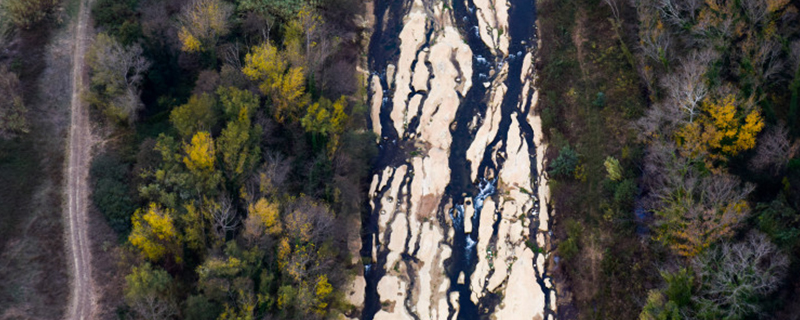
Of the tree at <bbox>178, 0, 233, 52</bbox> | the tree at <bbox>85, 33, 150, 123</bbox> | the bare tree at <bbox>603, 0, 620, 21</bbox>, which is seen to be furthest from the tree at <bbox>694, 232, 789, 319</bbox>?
the tree at <bbox>85, 33, 150, 123</bbox>

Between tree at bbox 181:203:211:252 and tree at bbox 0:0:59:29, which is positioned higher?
tree at bbox 0:0:59:29

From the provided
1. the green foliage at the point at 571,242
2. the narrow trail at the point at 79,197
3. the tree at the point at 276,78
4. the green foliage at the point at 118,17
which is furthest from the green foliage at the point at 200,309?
the green foliage at the point at 571,242

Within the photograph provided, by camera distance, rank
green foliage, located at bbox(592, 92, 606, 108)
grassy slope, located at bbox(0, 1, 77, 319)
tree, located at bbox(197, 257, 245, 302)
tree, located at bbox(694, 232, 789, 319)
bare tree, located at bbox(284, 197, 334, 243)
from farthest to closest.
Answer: green foliage, located at bbox(592, 92, 606, 108) < bare tree, located at bbox(284, 197, 334, 243) < grassy slope, located at bbox(0, 1, 77, 319) < tree, located at bbox(197, 257, 245, 302) < tree, located at bbox(694, 232, 789, 319)

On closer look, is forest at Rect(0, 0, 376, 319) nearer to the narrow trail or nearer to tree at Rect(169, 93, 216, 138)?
tree at Rect(169, 93, 216, 138)

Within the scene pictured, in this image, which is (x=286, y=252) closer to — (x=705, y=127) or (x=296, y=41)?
(x=296, y=41)

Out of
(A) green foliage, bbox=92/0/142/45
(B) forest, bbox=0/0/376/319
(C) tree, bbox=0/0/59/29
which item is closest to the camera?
(B) forest, bbox=0/0/376/319

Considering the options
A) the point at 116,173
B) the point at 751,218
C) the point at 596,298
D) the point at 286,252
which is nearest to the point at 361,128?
the point at 286,252
